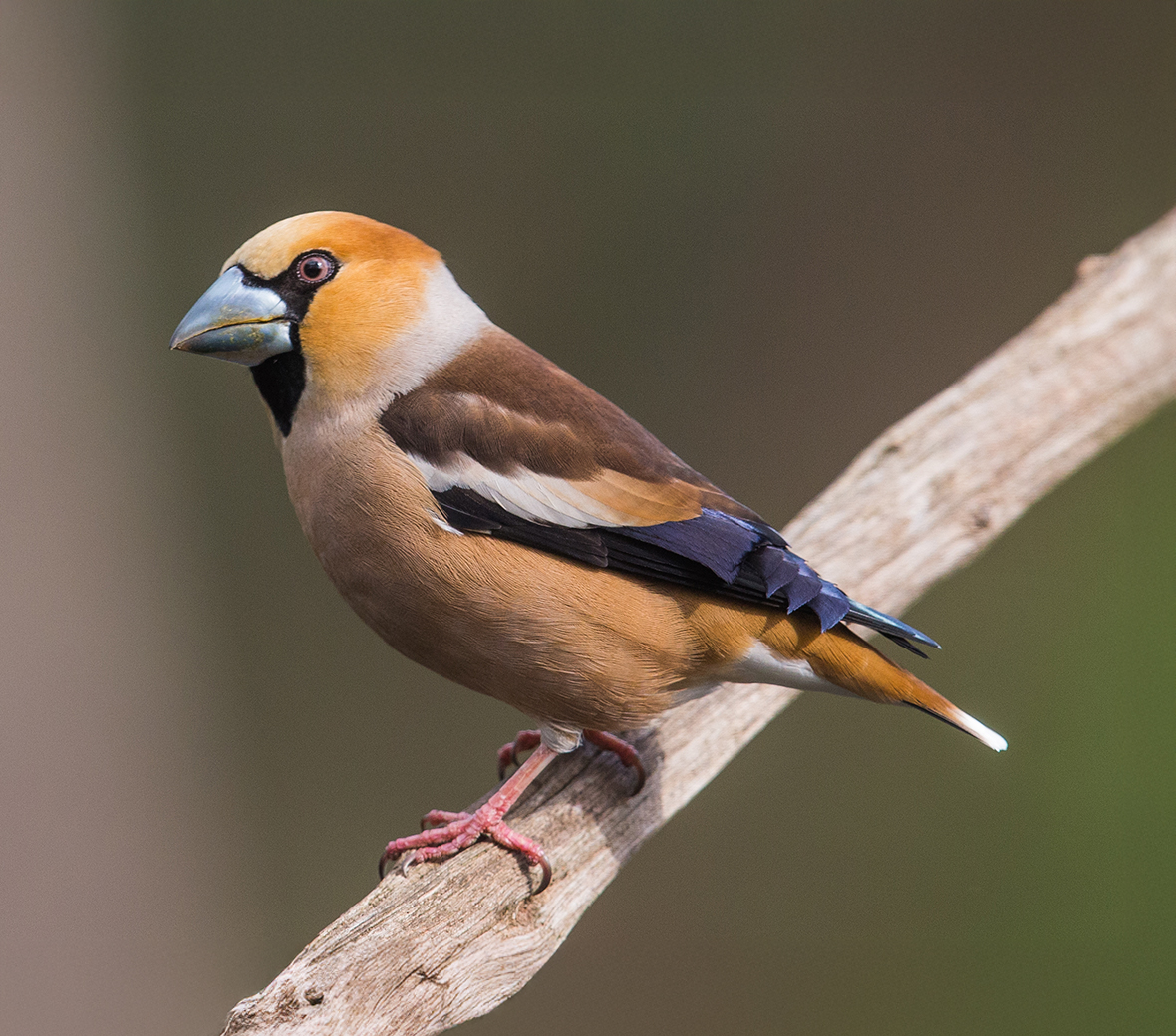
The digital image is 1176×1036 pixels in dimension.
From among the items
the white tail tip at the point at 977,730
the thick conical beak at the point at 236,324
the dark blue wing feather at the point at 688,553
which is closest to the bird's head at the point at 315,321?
the thick conical beak at the point at 236,324

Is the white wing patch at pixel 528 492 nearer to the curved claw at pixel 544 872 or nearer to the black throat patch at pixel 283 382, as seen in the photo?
the black throat patch at pixel 283 382

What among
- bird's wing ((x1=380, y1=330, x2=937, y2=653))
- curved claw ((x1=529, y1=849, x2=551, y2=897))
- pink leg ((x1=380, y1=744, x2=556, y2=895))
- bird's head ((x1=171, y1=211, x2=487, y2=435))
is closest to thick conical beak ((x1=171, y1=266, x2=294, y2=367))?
bird's head ((x1=171, y1=211, x2=487, y2=435))

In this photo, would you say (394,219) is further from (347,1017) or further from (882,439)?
(347,1017)

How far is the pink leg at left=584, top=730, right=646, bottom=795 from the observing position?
2305mm

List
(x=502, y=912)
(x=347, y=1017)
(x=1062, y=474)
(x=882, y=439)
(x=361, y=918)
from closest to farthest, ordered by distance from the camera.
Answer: (x=347, y=1017)
(x=361, y=918)
(x=502, y=912)
(x=882, y=439)
(x=1062, y=474)

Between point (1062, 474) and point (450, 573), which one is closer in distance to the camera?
point (450, 573)

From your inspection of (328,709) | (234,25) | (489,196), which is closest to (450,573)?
(328,709)

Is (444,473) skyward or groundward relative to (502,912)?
skyward

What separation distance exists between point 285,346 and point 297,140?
9.42 feet

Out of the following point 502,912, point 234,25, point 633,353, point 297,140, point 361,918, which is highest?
point 234,25

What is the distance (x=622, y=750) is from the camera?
2320 mm

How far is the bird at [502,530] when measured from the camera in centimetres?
196

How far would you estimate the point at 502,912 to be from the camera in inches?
78.8

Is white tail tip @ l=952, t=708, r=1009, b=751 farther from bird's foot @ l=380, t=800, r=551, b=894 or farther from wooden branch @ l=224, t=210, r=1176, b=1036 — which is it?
bird's foot @ l=380, t=800, r=551, b=894
